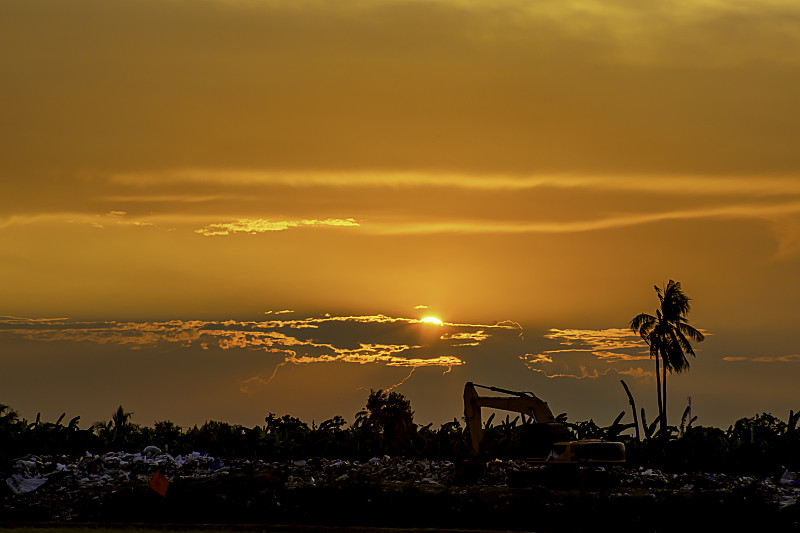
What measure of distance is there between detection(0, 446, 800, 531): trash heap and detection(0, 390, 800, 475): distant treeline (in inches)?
85.4

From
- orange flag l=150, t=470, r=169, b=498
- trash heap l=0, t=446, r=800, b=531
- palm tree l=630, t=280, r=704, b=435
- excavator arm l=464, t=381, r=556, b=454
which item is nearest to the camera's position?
trash heap l=0, t=446, r=800, b=531

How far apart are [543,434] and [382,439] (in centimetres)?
847

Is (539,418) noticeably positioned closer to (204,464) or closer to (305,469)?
(305,469)

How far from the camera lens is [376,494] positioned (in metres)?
27.0

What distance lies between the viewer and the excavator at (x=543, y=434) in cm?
2694

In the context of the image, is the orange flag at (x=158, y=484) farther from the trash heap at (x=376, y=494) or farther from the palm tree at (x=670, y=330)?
the palm tree at (x=670, y=330)

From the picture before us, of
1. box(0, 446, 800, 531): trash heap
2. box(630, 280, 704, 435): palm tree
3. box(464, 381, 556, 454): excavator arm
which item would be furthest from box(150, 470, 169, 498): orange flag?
box(630, 280, 704, 435): palm tree

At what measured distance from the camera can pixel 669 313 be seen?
65188 mm

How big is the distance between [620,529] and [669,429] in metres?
10.7

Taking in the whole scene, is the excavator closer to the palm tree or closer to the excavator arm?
the excavator arm

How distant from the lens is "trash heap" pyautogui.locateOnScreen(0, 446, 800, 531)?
25.5 metres

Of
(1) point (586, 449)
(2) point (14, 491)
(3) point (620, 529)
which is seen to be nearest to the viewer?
(3) point (620, 529)

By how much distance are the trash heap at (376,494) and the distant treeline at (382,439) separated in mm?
2169

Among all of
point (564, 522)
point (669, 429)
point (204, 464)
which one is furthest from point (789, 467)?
point (204, 464)
